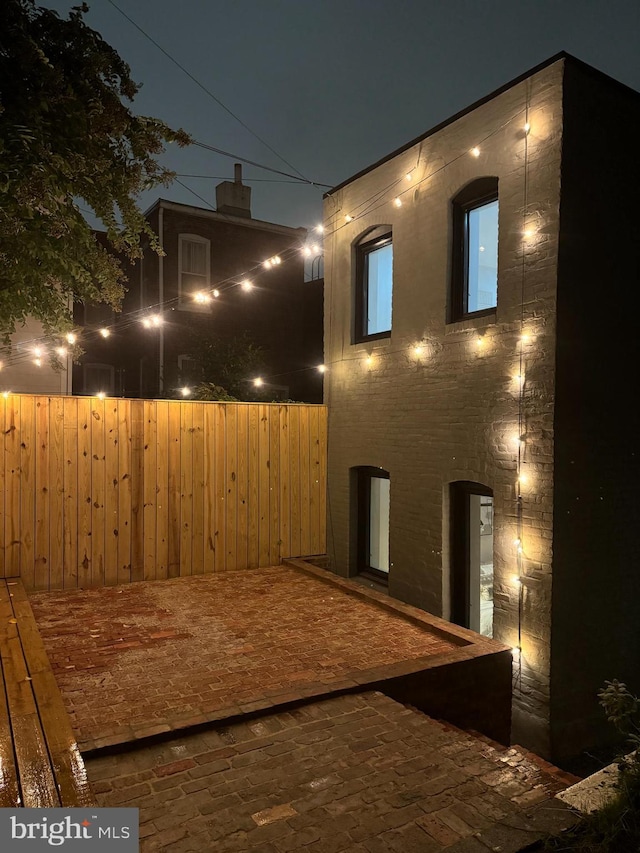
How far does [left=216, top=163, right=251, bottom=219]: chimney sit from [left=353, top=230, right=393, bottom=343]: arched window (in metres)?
8.32

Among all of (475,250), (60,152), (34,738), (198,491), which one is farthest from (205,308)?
(34,738)

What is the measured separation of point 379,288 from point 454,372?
219 centimetres

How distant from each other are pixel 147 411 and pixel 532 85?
5610 millimetres

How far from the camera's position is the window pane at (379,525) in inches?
313

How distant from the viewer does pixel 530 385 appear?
5516 millimetres

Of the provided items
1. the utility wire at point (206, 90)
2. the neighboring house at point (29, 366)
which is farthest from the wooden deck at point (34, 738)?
the utility wire at point (206, 90)

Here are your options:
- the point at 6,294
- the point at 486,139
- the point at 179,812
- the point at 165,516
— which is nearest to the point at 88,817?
the point at 179,812

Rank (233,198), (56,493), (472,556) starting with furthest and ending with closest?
(233,198) → (56,493) → (472,556)

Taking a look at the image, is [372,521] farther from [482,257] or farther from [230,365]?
[230,365]

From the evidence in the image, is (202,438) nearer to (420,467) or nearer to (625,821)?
(420,467)

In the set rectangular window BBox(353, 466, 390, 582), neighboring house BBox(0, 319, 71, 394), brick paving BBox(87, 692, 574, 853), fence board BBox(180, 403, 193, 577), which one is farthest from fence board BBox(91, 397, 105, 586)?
brick paving BBox(87, 692, 574, 853)

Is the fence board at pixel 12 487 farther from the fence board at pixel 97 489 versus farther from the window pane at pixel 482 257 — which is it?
the window pane at pixel 482 257

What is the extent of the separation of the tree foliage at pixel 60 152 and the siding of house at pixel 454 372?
319 cm

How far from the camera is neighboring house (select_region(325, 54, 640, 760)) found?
5344mm
